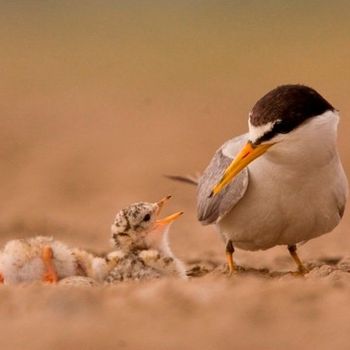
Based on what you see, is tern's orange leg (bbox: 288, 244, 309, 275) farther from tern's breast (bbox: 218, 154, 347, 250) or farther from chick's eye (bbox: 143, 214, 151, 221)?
chick's eye (bbox: 143, 214, 151, 221)

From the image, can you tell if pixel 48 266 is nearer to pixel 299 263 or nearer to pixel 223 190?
pixel 223 190

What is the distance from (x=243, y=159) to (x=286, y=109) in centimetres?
40

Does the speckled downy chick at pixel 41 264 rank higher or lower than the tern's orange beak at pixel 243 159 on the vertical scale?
lower

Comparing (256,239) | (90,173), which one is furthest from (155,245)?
(90,173)

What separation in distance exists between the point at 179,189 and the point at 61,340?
10.6m

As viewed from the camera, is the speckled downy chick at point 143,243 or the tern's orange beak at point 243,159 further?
the speckled downy chick at point 143,243

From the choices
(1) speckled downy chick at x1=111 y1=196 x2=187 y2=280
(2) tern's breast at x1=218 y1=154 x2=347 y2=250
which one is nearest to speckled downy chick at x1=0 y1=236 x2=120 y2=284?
(1) speckled downy chick at x1=111 y1=196 x2=187 y2=280

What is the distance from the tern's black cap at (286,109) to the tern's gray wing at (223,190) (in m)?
0.48

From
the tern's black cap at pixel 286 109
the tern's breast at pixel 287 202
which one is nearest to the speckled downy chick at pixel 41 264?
the tern's breast at pixel 287 202

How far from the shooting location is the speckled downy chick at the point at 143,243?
8.73 meters

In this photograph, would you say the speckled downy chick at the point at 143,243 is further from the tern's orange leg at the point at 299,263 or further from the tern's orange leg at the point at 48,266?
the tern's orange leg at the point at 299,263

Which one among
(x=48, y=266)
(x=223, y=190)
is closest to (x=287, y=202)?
(x=223, y=190)

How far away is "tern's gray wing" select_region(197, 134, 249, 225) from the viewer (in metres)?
8.48

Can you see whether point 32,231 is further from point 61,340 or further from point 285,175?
point 61,340
